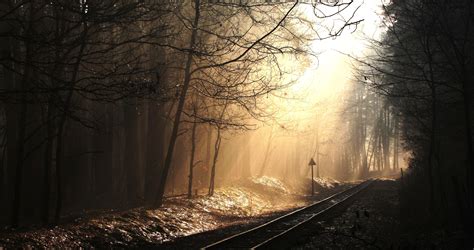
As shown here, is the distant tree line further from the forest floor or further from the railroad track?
the railroad track

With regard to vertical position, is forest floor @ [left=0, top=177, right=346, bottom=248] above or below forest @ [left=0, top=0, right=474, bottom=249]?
below

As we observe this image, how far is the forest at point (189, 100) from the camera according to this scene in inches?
361

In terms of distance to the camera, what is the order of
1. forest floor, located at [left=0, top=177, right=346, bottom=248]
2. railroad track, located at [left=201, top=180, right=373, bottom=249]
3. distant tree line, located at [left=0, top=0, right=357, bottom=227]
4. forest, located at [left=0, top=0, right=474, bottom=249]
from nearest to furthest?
forest, located at [left=0, top=0, right=474, bottom=249] → forest floor, located at [left=0, top=177, right=346, bottom=248] → railroad track, located at [left=201, top=180, right=373, bottom=249] → distant tree line, located at [left=0, top=0, right=357, bottom=227]

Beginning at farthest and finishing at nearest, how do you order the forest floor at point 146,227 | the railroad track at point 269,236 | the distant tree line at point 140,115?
the distant tree line at point 140,115, the railroad track at point 269,236, the forest floor at point 146,227

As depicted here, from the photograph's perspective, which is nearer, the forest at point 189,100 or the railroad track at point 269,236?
the forest at point 189,100

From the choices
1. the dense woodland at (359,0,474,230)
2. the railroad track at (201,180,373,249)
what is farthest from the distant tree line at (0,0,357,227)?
the railroad track at (201,180,373,249)

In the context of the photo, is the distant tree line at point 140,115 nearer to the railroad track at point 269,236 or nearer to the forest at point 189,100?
the forest at point 189,100

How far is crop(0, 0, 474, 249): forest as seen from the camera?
30.1ft

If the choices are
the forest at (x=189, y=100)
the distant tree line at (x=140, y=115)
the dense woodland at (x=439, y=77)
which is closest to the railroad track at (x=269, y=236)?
the forest at (x=189, y=100)

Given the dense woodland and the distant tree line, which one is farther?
the distant tree line

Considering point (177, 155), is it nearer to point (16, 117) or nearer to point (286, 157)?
point (16, 117)

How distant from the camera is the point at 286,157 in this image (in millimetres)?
61531

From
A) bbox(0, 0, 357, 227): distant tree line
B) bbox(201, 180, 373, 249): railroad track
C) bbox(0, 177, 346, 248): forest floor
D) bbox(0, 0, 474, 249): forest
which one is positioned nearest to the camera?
bbox(0, 0, 474, 249): forest

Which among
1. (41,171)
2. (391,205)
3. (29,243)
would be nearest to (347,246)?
(29,243)
